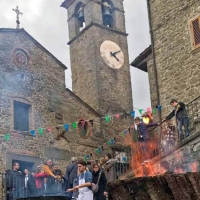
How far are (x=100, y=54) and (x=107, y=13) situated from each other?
10.1 ft

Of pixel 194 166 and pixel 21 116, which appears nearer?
pixel 194 166

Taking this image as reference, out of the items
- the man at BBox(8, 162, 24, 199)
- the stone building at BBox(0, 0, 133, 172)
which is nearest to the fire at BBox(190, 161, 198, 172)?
the man at BBox(8, 162, 24, 199)

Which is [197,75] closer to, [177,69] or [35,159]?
Answer: [177,69]

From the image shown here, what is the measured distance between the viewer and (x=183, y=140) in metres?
11.6

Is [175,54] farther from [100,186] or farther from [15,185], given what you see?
[100,186]

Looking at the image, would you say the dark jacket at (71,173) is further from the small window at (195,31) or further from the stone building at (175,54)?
the small window at (195,31)

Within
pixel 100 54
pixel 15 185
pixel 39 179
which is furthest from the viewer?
pixel 100 54

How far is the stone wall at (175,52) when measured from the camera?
13883 mm

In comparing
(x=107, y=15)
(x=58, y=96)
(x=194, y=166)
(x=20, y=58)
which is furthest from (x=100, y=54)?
(x=194, y=166)

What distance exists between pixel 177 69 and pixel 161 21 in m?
2.03

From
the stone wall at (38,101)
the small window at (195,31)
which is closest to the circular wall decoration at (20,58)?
the stone wall at (38,101)

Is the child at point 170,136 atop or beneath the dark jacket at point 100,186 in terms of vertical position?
atop

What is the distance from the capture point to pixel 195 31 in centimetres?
1406

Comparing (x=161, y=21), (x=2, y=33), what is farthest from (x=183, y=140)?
(x=2, y=33)
